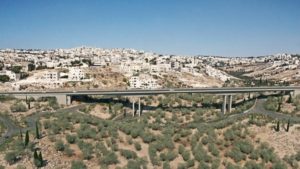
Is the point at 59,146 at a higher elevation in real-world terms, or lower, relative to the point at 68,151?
higher

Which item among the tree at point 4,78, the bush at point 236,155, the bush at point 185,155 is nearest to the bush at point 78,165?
the bush at point 185,155

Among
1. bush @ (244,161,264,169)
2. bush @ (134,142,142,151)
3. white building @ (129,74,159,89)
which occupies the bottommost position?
bush @ (244,161,264,169)

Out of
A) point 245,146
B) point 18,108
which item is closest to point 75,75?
point 18,108

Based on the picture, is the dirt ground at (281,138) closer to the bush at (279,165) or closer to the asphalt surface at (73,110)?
the bush at (279,165)

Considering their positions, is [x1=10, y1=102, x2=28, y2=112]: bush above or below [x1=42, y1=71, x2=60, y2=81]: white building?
below

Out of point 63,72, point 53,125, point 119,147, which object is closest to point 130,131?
point 119,147

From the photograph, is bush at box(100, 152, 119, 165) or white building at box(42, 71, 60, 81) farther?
white building at box(42, 71, 60, 81)

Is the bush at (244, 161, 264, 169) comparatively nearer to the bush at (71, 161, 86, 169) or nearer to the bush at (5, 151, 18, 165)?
the bush at (71, 161, 86, 169)

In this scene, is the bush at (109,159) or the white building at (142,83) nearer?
the bush at (109,159)

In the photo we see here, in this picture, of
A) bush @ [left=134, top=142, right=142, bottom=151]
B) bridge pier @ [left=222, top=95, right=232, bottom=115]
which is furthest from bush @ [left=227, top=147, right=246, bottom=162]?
bridge pier @ [left=222, top=95, right=232, bottom=115]

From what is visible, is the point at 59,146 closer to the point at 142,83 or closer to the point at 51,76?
the point at 51,76

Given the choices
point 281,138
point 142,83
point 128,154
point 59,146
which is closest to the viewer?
point 128,154

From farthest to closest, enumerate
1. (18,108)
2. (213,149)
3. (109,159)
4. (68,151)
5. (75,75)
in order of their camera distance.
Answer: (75,75) → (18,108) → (213,149) → (68,151) → (109,159)
